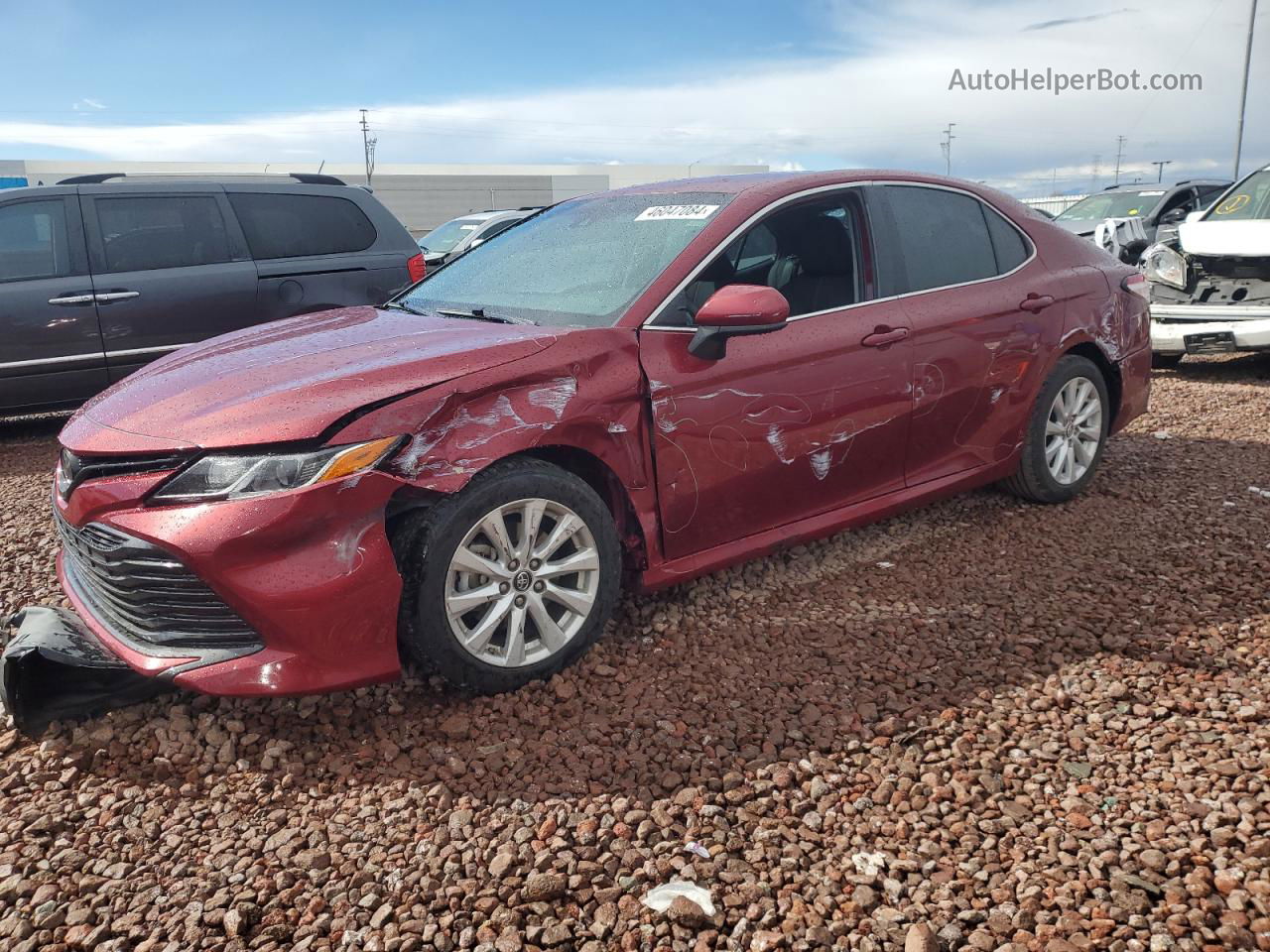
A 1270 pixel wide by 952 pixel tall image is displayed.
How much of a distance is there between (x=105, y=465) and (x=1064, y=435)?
4114mm

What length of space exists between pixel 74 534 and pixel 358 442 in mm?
1039

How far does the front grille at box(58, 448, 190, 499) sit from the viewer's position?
267 cm

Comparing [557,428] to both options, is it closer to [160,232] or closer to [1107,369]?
[1107,369]

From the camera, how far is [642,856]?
237 cm

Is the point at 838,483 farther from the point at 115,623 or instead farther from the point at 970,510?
the point at 115,623

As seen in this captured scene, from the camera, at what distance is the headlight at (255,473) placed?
2594mm

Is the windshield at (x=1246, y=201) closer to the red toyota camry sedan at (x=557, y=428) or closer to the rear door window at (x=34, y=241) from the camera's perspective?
the red toyota camry sedan at (x=557, y=428)

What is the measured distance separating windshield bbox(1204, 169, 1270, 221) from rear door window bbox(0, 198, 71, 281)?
9.68 meters

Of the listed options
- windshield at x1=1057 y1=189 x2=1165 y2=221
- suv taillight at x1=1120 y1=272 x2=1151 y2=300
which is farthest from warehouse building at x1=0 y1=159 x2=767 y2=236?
suv taillight at x1=1120 y1=272 x2=1151 y2=300

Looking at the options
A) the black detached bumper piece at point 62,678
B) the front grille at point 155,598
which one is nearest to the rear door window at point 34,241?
the black detached bumper piece at point 62,678

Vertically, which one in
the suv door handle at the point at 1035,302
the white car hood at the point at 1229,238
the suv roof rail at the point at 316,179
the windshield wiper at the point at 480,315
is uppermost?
the suv roof rail at the point at 316,179

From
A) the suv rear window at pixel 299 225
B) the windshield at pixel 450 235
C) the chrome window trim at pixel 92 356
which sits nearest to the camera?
the chrome window trim at pixel 92 356

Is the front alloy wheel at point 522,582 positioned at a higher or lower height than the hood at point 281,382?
lower

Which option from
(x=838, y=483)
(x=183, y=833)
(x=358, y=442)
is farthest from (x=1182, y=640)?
(x=183, y=833)
